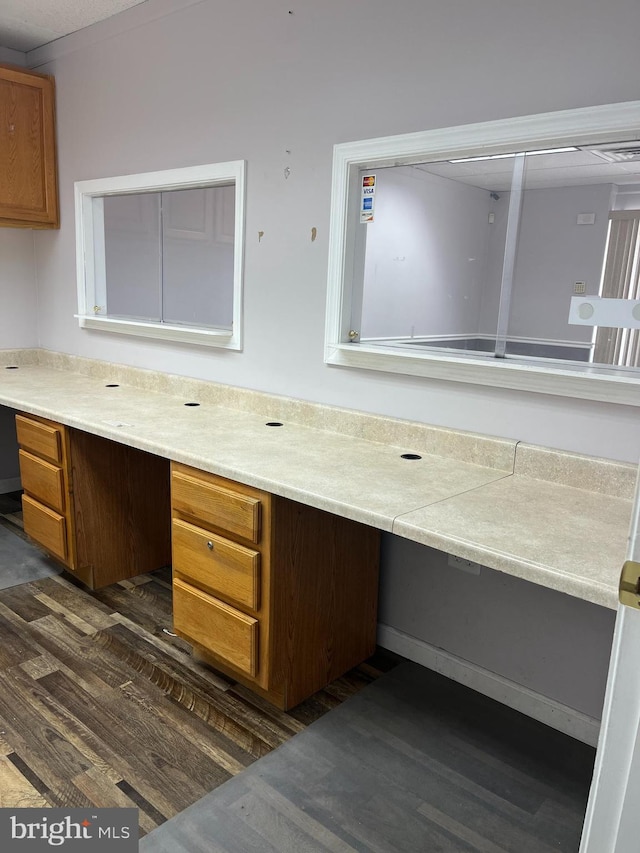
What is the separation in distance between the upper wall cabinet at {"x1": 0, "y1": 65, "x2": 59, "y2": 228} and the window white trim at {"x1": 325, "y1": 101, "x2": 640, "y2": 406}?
2115mm

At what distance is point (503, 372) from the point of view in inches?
77.8

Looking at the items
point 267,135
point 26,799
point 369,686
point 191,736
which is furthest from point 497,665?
point 267,135

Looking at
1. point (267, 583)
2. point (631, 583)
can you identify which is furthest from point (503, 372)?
point (631, 583)

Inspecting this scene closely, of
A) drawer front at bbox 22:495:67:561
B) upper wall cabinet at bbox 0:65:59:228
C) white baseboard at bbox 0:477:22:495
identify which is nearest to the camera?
drawer front at bbox 22:495:67:561

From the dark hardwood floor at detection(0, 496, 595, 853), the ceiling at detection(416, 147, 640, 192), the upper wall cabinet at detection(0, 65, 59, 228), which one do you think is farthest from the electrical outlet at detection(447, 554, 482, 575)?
the upper wall cabinet at detection(0, 65, 59, 228)

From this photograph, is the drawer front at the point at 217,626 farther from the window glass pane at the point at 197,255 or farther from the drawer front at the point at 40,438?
the window glass pane at the point at 197,255

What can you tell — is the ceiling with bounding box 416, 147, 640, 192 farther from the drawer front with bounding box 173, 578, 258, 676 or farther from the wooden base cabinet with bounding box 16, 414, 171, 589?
the wooden base cabinet with bounding box 16, 414, 171, 589

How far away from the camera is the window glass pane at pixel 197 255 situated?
10.9 ft

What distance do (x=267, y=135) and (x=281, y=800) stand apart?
2.30 metres

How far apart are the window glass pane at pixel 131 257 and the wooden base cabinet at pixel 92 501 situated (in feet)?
3.26

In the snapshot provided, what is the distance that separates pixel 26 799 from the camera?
168 centimetres

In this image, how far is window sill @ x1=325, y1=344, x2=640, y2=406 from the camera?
1.77m

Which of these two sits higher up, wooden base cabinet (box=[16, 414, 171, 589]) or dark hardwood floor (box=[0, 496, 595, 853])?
wooden base cabinet (box=[16, 414, 171, 589])

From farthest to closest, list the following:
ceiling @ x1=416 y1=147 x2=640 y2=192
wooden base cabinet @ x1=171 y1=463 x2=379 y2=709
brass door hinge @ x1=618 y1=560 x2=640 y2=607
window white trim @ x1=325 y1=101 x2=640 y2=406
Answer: wooden base cabinet @ x1=171 y1=463 x2=379 y2=709, ceiling @ x1=416 y1=147 x2=640 y2=192, window white trim @ x1=325 y1=101 x2=640 y2=406, brass door hinge @ x1=618 y1=560 x2=640 y2=607
